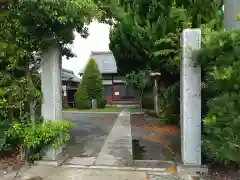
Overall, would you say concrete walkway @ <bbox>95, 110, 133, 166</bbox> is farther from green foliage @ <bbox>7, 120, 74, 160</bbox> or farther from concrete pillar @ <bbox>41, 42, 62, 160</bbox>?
concrete pillar @ <bbox>41, 42, 62, 160</bbox>

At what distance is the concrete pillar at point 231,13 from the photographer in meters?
6.69

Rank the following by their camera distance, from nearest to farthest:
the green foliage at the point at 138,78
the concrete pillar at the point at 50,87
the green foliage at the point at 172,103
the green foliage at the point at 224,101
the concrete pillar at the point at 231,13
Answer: the green foliage at the point at 224,101 → the concrete pillar at the point at 50,87 → the concrete pillar at the point at 231,13 → the green foliage at the point at 172,103 → the green foliage at the point at 138,78

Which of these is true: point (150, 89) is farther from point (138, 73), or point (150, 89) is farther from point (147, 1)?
point (147, 1)

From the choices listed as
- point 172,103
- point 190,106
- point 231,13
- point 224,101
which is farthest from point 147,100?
point 224,101

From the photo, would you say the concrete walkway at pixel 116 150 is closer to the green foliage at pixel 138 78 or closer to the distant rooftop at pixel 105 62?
the green foliage at pixel 138 78

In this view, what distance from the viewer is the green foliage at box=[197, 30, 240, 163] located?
14.8 ft

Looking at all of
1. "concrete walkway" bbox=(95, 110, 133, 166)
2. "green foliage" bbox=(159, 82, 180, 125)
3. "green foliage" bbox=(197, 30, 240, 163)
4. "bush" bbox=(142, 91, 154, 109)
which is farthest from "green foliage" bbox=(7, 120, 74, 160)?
"bush" bbox=(142, 91, 154, 109)

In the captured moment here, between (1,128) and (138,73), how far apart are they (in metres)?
10.1

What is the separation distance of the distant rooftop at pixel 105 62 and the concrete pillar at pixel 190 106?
22534 mm

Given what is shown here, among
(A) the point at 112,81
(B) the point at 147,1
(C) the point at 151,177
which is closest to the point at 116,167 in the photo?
(C) the point at 151,177

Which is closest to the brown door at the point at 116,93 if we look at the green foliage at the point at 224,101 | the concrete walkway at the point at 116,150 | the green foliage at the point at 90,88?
the green foliage at the point at 90,88

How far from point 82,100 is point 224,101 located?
17.8 m

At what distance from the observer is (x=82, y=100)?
2162cm

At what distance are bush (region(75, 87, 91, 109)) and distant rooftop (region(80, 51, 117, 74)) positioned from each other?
5643 mm
